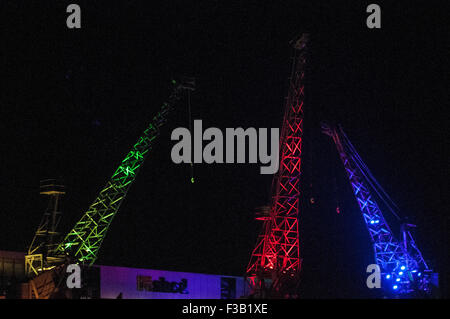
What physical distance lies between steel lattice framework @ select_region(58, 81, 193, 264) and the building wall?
271 inches

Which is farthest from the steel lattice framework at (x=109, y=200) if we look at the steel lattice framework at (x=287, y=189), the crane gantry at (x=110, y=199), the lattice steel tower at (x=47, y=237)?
the steel lattice framework at (x=287, y=189)

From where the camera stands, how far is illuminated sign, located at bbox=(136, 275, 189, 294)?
48.9 meters

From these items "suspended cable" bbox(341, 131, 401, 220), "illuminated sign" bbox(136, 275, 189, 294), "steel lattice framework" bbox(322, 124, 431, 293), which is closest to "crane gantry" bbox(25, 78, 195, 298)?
"illuminated sign" bbox(136, 275, 189, 294)

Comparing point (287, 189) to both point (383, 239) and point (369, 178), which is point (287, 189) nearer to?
point (369, 178)

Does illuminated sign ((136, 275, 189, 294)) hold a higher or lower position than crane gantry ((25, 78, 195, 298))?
lower

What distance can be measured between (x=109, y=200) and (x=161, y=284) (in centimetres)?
1449

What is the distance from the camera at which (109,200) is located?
60281mm

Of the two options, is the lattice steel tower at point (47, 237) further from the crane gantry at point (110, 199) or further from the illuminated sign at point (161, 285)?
the illuminated sign at point (161, 285)

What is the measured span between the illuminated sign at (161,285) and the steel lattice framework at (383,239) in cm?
2184

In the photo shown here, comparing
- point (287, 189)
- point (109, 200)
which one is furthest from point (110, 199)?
point (287, 189)

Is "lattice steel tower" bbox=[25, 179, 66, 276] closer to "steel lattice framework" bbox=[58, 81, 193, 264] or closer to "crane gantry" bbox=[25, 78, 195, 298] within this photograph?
"crane gantry" bbox=[25, 78, 195, 298]

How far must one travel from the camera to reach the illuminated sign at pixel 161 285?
4894cm

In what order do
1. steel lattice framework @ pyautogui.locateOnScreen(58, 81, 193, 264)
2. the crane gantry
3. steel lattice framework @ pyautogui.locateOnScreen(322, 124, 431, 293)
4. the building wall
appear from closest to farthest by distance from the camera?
the building wall, the crane gantry, steel lattice framework @ pyautogui.locateOnScreen(58, 81, 193, 264), steel lattice framework @ pyautogui.locateOnScreen(322, 124, 431, 293)
